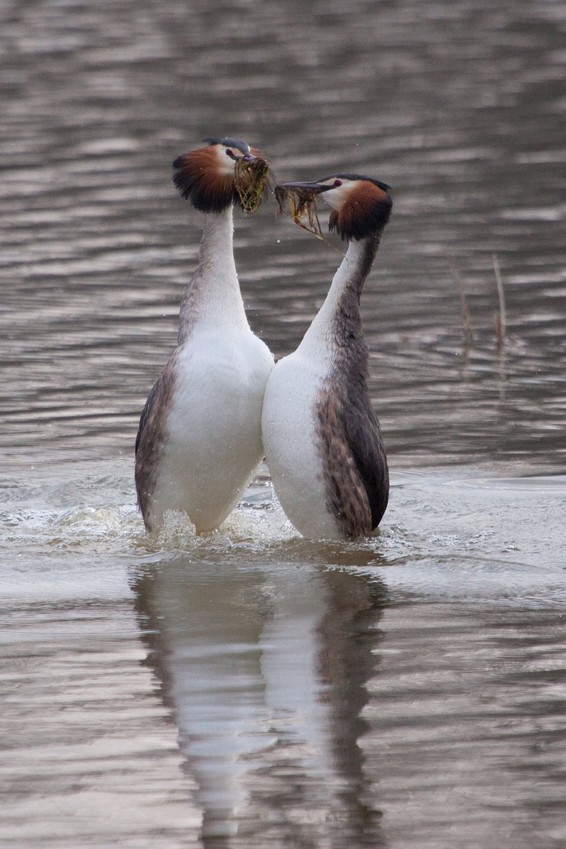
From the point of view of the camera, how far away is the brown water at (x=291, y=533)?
4730 mm

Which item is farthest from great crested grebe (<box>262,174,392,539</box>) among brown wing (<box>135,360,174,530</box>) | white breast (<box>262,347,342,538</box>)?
brown wing (<box>135,360,174,530</box>)

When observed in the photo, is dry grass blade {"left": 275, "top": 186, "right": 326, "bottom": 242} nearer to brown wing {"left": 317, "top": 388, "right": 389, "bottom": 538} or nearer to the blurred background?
brown wing {"left": 317, "top": 388, "right": 389, "bottom": 538}

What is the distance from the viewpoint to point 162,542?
7824 mm

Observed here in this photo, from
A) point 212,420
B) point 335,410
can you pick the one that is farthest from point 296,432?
point 212,420

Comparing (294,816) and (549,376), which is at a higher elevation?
(294,816)

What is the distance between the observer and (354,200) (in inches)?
304

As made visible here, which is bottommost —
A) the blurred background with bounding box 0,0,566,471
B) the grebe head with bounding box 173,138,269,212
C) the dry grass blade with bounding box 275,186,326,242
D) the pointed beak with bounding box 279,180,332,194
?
the blurred background with bounding box 0,0,566,471

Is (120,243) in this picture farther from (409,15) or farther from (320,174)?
(409,15)

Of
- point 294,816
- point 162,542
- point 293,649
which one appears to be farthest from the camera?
point 162,542

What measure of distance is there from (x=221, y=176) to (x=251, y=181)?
0.15 m

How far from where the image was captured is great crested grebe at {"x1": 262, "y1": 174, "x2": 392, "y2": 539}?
750 centimetres

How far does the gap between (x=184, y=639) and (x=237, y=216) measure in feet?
32.2

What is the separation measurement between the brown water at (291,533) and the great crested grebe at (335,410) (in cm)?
23

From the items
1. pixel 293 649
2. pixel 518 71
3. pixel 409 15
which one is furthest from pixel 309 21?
pixel 293 649
